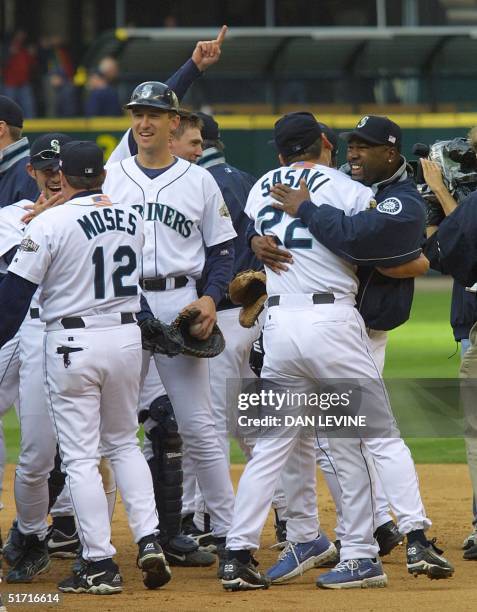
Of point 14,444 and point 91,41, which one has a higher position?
point 91,41

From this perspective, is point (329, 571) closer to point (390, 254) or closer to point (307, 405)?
point (307, 405)

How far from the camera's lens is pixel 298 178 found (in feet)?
18.6

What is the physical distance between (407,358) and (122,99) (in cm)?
955

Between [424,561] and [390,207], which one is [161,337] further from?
[424,561]

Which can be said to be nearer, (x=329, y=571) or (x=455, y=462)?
(x=329, y=571)

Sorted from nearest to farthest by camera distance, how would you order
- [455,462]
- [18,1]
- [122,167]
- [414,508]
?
1. [414,508]
2. [122,167]
3. [455,462]
4. [18,1]

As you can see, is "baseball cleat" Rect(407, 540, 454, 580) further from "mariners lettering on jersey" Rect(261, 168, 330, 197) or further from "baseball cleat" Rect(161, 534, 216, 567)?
"mariners lettering on jersey" Rect(261, 168, 330, 197)

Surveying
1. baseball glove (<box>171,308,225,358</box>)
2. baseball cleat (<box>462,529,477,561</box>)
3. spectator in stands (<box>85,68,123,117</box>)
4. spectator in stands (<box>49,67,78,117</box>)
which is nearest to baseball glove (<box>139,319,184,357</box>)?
baseball glove (<box>171,308,225,358</box>)

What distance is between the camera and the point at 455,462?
9219 millimetres

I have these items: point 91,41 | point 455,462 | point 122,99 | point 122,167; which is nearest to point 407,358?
point 455,462

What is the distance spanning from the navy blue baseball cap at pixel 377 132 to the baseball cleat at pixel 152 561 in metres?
1.96

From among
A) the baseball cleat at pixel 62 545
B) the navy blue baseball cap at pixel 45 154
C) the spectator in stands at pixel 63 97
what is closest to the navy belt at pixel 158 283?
the navy blue baseball cap at pixel 45 154

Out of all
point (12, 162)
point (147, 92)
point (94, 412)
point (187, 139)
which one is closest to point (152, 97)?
point (147, 92)

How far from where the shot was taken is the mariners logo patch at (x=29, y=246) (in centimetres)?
539
